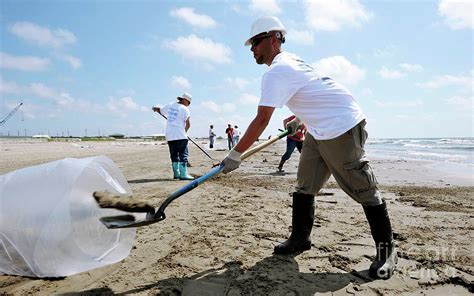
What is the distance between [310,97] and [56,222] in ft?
6.36

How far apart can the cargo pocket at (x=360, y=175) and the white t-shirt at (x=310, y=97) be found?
0.85 ft

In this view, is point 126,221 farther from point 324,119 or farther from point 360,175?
point 360,175

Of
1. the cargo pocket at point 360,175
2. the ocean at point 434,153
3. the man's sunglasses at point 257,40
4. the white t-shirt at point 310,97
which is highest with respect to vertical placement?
the man's sunglasses at point 257,40

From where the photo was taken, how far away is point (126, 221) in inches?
92.3

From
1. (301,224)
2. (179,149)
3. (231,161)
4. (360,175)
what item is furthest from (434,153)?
(231,161)

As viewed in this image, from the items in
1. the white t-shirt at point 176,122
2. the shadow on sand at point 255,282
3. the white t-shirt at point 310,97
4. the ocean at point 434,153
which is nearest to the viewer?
the shadow on sand at point 255,282

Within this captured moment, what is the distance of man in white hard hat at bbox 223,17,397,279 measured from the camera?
240 cm

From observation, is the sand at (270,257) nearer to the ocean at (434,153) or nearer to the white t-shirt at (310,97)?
the white t-shirt at (310,97)

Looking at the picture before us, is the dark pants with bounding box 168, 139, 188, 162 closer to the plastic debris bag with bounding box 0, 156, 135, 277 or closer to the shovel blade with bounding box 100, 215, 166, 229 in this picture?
the plastic debris bag with bounding box 0, 156, 135, 277

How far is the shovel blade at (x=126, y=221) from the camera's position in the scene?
2283 mm

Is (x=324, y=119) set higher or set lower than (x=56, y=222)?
higher

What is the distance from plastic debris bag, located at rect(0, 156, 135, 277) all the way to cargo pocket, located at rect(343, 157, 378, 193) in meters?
1.73

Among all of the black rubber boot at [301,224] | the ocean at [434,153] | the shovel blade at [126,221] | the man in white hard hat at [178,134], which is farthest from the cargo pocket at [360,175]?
the ocean at [434,153]

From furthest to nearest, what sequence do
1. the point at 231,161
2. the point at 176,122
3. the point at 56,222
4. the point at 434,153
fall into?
the point at 434,153 → the point at 176,122 → the point at 231,161 → the point at 56,222
